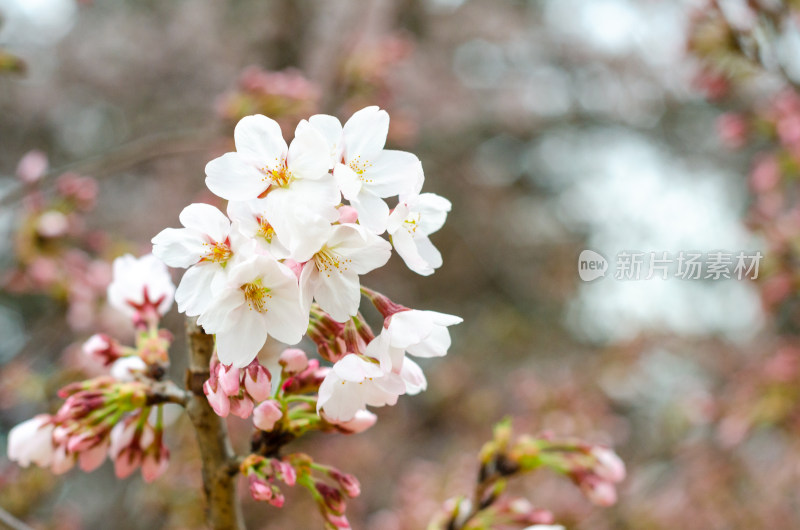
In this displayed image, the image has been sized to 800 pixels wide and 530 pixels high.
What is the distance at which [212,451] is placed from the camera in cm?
68

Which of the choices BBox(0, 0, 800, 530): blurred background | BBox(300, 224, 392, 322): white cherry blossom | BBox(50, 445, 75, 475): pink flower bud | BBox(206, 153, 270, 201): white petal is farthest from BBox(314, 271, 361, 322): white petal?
BBox(0, 0, 800, 530): blurred background

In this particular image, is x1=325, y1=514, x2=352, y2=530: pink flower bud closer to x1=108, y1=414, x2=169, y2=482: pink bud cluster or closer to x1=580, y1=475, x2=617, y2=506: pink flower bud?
x1=108, y1=414, x2=169, y2=482: pink bud cluster

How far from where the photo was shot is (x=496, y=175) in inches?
190

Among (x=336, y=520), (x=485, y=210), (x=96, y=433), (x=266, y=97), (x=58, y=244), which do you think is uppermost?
(x=485, y=210)

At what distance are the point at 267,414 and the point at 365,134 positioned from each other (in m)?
0.30

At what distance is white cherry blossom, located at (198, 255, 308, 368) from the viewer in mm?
573

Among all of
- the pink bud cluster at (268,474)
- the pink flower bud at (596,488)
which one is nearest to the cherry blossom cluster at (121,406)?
the pink bud cluster at (268,474)

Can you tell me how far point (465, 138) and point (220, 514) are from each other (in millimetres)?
4121

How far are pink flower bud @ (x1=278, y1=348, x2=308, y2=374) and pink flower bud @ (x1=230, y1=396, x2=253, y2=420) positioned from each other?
74 millimetres

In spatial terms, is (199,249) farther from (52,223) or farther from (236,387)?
(52,223)

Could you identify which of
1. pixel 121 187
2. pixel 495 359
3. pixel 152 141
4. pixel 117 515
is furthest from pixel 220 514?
pixel 121 187

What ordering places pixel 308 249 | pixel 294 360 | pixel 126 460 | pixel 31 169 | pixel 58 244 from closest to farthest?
pixel 308 249 → pixel 294 360 → pixel 126 460 → pixel 31 169 → pixel 58 244

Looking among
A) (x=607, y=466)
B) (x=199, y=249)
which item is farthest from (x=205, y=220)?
(x=607, y=466)

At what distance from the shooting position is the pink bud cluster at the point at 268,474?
2.06ft
